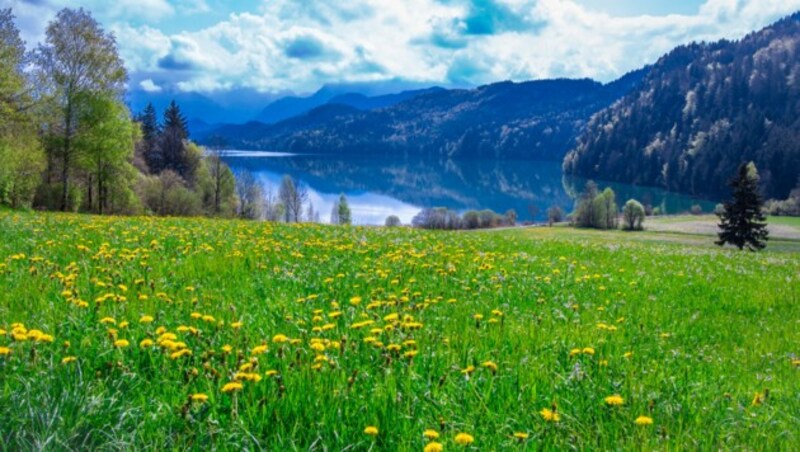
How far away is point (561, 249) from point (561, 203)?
190 metres

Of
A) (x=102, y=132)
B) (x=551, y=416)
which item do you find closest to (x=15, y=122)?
(x=102, y=132)

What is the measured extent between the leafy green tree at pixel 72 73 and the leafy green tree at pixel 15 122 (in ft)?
7.47

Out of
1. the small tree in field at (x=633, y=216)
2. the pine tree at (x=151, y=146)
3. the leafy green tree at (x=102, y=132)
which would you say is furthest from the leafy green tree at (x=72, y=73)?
the small tree in field at (x=633, y=216)

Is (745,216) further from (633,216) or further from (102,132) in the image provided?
(633,216)

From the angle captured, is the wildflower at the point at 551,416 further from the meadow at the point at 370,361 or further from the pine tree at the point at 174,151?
the pine tree at the point at 174,151

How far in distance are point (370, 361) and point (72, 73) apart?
142ft

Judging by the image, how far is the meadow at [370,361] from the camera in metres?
3.36

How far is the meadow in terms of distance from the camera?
336cm

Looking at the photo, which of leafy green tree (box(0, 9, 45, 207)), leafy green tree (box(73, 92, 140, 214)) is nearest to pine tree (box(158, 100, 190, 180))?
leafy green tree (box(73, 92, 140, 214))

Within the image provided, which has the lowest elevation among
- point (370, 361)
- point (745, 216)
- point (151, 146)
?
point (370, 361)

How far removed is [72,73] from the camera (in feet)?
130

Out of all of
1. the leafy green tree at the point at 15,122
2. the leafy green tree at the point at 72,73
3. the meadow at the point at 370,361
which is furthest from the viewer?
the leafy green tree at the point at 72,73

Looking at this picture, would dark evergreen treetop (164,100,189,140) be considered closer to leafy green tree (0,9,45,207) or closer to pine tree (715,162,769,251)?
leafy green tree (0,9,45,207)

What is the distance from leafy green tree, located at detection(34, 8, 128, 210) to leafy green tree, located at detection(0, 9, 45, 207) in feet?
7.47
